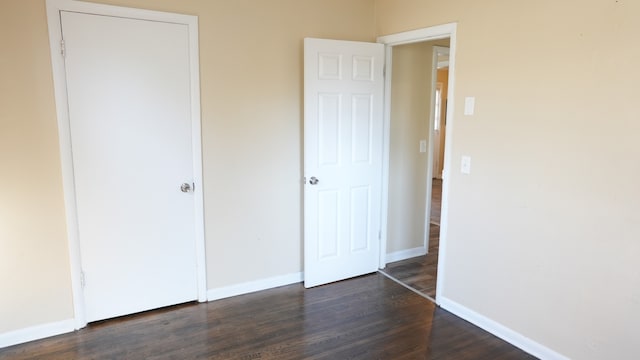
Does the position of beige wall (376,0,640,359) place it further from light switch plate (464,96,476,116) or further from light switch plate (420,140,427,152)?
light switch plate (420,140,427,152)

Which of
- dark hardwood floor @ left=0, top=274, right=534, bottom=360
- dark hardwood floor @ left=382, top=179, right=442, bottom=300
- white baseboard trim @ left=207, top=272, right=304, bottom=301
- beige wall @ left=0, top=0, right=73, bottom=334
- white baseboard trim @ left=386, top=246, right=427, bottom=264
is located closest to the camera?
beige wall @ left=0, top=0, right=73, bottom=334

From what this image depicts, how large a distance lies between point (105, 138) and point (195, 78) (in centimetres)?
73

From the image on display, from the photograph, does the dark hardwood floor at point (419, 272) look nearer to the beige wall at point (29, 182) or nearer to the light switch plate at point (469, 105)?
the light switch plate at point (469, 105)

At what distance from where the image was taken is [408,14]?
11.3ft

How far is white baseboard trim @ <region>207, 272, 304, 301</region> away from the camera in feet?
11.0

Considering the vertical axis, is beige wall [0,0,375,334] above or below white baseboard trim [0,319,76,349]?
above

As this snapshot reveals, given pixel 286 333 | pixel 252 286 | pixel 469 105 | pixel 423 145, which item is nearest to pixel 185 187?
pixel 252 286

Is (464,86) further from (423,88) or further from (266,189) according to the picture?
(266,189)

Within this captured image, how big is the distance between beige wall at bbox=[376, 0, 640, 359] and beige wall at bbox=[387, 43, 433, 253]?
2.78 ft

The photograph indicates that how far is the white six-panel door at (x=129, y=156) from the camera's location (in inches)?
108

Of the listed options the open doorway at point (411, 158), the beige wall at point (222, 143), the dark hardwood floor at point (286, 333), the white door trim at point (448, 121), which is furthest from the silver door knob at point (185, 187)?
the open doorway at point (411, 158)

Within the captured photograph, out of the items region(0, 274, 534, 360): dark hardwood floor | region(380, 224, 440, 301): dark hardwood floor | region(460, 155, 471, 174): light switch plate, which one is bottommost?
region(0, 274, 534, 360): dark hardwood floor

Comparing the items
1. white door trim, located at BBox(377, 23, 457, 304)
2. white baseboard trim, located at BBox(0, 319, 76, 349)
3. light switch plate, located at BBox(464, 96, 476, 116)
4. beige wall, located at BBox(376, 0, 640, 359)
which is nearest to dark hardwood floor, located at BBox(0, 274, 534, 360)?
white baseboard trim, located at BBox(0, 319, 76, 349)

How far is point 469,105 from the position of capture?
2938 mm
